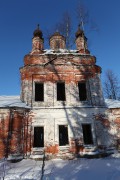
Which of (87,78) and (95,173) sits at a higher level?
(87,78)

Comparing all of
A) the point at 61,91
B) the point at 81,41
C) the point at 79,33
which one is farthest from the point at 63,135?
the point at 79,33

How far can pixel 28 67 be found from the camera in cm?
1465

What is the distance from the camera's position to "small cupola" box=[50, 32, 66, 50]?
18.4 m

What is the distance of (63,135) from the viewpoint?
12.9 meters

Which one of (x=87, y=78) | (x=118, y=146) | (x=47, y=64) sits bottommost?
(x=118, y=146)

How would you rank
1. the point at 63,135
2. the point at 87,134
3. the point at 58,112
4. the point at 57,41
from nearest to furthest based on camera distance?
the point at 63,135
the point at 87,134
the point at 58,112
the point at 57,41

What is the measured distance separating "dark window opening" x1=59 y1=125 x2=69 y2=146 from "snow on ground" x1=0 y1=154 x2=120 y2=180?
120 centimetres

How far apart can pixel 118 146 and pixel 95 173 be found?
365cm

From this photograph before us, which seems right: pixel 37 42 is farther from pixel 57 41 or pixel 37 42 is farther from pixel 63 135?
pixel 63 135

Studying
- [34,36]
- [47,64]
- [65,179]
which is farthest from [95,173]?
[34,36]

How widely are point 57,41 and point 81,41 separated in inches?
102

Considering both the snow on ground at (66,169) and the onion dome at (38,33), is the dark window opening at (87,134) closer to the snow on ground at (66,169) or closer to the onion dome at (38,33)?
the snow on ground at (66,169)

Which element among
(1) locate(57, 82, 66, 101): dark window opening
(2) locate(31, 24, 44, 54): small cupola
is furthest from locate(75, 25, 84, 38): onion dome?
(1) locate(57, 82, 66, 101): dark window opening

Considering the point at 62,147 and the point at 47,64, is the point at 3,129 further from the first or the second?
the point at 47,64
